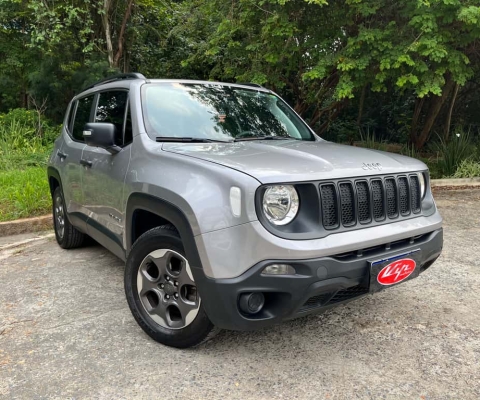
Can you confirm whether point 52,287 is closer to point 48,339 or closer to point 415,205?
point 48,339

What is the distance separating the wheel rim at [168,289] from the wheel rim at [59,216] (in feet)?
7.67

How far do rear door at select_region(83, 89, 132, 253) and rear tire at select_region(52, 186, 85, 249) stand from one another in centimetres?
88

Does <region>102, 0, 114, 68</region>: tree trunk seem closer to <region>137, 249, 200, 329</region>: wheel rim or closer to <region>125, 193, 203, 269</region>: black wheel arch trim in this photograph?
<region>125, 193, 203, 269</region>: black wheel arch trim

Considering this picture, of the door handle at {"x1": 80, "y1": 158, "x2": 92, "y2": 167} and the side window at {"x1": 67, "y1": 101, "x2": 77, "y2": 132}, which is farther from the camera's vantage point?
the side window at {"x1": 67, "y1": 101, "x2": 77, "y2": 132}

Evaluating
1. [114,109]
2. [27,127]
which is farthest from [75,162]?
[27,127]

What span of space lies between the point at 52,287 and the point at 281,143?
2370 millimetres

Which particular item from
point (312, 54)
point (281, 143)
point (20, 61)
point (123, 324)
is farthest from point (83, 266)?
point (20, 61)

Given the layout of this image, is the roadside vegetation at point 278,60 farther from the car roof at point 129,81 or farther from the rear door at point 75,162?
the car roof at point 129,81

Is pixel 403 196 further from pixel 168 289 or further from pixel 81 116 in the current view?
pixel 81 116

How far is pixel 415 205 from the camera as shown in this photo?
2797 millimetres

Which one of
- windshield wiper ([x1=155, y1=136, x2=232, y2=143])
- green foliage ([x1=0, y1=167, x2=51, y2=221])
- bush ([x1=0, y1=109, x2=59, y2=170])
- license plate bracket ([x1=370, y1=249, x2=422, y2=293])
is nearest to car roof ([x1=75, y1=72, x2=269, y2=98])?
windshield wiper ([x1=155, y1=136, x2=232, y2=143])

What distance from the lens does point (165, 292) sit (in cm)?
263

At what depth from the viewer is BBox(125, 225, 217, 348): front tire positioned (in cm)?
246

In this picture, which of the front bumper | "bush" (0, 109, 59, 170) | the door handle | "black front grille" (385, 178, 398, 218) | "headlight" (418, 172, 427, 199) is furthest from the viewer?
"bush" (0, 109, 59, 170)
